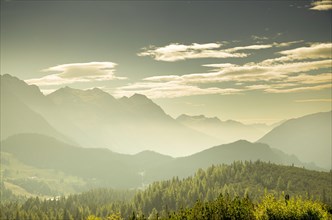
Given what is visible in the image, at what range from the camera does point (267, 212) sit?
651ft

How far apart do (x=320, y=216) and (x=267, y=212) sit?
2729cm

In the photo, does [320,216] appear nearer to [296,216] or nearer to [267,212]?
[296,216]

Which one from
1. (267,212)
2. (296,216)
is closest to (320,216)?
(296,216)

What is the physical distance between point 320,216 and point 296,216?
12.2 m

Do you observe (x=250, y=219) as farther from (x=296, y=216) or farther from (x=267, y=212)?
(x=296, y=216)

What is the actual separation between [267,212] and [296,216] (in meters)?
15.2

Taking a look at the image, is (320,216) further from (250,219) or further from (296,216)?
(250,219)

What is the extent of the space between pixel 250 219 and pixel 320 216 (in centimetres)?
3669

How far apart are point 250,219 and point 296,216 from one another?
966 inches

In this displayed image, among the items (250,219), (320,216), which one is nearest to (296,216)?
(320,216)

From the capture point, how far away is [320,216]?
19188 centimetres

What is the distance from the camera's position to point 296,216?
194500 mm

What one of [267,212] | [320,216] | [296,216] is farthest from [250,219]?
[320,216]
